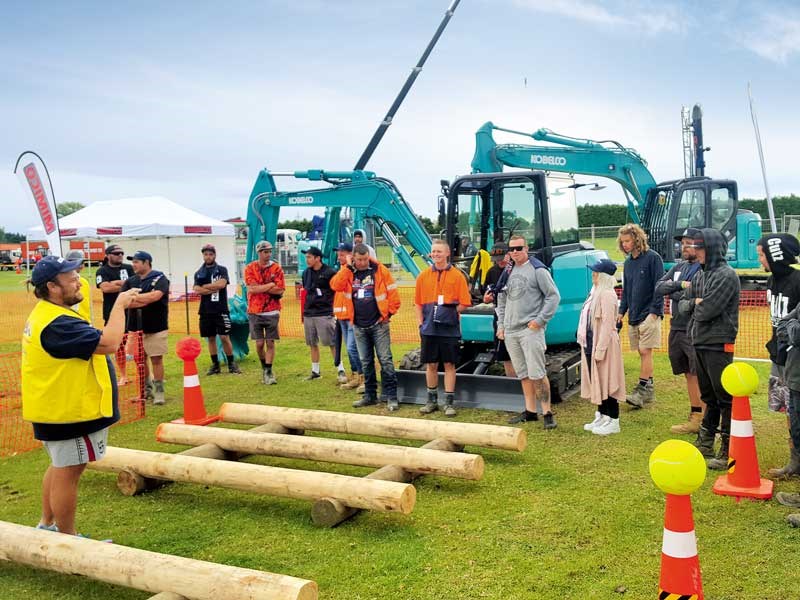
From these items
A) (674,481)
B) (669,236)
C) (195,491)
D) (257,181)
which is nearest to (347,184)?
(257,181)

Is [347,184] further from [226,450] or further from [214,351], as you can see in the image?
[226,450]

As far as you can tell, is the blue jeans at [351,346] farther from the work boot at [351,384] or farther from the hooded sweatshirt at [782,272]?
the hooded sweatshirt at [782,272]

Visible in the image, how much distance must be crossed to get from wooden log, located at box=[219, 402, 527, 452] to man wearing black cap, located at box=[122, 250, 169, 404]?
2.19m

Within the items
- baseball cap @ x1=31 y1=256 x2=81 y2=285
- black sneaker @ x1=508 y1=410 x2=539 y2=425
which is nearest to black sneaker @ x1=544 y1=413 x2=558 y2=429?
black sneaker @ x1=508 y1=410 x2=539 y2=425

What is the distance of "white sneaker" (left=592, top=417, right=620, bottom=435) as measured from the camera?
22.3 ft

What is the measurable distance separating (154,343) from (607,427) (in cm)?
556

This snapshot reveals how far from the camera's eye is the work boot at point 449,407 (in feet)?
25.2

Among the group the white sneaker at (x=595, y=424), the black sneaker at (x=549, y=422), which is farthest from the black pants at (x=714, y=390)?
the black sneaker at (x=549, y=422)

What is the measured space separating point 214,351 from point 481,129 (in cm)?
565

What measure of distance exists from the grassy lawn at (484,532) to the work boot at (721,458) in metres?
0.31

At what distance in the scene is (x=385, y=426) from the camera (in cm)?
632

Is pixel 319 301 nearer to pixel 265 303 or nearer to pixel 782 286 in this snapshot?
pixel 265 303

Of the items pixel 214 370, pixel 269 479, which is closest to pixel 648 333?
pixel 269 479

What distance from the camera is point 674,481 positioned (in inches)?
115
